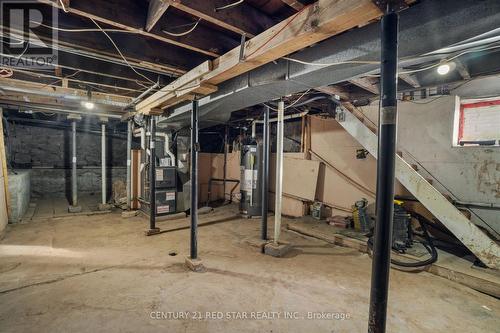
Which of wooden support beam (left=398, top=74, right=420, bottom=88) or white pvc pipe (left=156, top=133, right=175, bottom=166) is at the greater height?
wooden support beam (left=398, top=74, right=420, bottom=88)

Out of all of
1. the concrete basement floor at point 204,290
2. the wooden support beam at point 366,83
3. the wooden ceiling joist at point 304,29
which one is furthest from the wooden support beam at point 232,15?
the concrete basement floor at point 204,290

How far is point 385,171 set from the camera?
3.43ft

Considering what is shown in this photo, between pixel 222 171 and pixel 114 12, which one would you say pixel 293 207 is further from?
pixel 114 12

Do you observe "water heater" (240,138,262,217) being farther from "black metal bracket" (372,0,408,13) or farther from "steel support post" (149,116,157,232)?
"black metal bracket" (372,0,408,13)

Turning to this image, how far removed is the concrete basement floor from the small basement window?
5.71 ft

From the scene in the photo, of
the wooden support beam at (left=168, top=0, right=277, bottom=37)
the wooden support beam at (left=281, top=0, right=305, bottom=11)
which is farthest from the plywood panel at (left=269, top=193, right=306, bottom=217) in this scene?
the wooden support beam at (left=281, top=0, right=305, bottom=11)

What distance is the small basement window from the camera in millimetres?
2807

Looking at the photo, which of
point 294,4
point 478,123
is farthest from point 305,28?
point 478,123

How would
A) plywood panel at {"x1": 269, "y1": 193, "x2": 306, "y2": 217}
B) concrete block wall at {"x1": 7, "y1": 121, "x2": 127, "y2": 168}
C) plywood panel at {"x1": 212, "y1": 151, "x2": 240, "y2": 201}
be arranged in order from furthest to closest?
plywood panel at {"x1": 212, "y1": 151, "x2": 240, "y2": 201}, concrete block wall at {"x1": 7, "y1": 121, "x2": 127, "y2": 168}, plywood panel at {"x1": 269, "y1": 193, "x2": 306, "y2": 217}

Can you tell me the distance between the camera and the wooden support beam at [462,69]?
231 centimetres

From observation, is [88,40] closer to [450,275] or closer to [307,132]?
[307,132]

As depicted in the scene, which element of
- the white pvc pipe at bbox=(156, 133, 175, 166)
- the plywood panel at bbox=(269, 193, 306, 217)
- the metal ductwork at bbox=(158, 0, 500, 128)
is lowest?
the plywood panel at bbox=(269, 193, 306, 217)

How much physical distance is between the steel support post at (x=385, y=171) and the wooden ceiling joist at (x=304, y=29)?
16 cm

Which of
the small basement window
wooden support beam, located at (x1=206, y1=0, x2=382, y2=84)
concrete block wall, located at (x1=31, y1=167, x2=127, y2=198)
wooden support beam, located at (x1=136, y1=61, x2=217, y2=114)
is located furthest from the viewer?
concrete block wall, located at (x1=31, y1=167, x2=127, y2=198)
